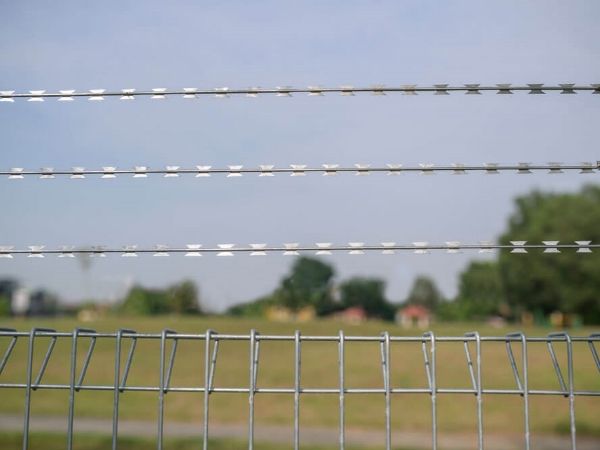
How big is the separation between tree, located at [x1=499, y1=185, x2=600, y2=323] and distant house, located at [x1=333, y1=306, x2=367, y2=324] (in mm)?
4593

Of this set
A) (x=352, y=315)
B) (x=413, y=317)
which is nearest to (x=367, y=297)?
(x=352, y=315)

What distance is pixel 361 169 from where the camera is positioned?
1.25m

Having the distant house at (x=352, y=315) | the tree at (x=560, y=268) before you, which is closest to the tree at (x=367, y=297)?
the distant house at (x=352, y=315)

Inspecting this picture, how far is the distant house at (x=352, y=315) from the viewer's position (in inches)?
301

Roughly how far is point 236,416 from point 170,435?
274cm

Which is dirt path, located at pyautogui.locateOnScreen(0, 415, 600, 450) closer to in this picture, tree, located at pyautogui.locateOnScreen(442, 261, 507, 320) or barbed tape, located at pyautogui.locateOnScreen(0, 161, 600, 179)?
tree, located at pyautogui.locateOnScreen(442, 261, 507, 320)

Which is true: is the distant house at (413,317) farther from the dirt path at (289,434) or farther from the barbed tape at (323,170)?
the barbed tape at (323,170)

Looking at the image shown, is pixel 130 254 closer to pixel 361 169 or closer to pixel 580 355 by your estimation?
pixel 361 169

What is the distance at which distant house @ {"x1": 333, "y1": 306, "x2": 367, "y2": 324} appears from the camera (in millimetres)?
7636

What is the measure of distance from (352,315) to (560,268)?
892 centimetres

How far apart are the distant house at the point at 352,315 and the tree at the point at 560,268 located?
4593 mm

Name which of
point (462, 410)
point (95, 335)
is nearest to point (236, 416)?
point (462, 410)

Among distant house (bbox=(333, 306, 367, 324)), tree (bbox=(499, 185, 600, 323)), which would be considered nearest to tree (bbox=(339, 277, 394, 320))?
distant house (bbox=(333, 306, 367, 324))

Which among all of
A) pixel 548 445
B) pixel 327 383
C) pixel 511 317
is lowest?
pixel 548 445
